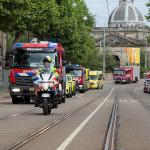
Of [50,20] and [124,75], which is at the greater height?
[50,20]

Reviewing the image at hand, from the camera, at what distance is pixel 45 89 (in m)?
22.7

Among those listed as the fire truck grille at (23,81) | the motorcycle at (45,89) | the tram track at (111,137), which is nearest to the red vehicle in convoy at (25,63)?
the fire truck grille at (23,81)

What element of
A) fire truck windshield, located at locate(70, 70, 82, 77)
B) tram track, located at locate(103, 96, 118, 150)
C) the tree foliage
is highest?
the tree foliage

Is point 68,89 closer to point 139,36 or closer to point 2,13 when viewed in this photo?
point 2,13

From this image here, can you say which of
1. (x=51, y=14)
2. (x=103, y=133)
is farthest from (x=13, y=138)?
(x=51, y=14)

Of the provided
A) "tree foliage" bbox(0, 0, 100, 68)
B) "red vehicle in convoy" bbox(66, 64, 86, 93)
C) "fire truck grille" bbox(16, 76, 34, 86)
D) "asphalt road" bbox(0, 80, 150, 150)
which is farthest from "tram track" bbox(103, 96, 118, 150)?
"red vehicle in convoy" bbox(66, 64, 86, 93)

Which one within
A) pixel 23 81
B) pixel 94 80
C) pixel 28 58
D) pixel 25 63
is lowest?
pixel 94 80

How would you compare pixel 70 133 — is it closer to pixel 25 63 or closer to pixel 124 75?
pixel 25 63

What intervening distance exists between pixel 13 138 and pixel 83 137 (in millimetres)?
1712

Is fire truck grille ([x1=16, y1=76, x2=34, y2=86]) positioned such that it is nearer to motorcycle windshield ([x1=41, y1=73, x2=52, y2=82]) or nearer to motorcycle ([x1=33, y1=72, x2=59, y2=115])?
motorcycle ([x1=33, y1=72, x2=59, y2=115])

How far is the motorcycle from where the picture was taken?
22734 millimetres

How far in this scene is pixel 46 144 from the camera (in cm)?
1350

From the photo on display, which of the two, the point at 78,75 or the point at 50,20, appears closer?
the point at 50,20

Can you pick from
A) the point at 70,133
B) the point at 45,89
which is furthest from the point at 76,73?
the point at 70,133
